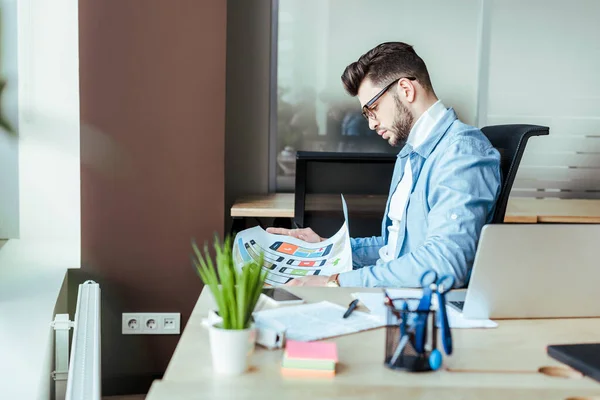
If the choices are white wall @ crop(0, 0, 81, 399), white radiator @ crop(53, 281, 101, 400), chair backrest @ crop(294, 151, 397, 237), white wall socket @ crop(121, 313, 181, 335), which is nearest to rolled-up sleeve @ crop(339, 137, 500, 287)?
white radiator @ crop(53, 281, 101, 400)

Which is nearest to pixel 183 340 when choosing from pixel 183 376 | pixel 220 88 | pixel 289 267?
pixel 183 376

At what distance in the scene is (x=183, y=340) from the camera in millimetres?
1268

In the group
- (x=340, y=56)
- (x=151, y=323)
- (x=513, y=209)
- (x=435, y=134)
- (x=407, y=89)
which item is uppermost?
(x=340, y=56)

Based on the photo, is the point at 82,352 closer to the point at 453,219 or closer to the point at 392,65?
the point at 453,219

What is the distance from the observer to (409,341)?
1163 mm

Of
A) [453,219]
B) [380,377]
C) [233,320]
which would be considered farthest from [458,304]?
[233,320]

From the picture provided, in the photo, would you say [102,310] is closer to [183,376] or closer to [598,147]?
[183,376]

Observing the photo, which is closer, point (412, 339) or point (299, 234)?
point (412, 339)

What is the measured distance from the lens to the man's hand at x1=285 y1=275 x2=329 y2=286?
1736 mm

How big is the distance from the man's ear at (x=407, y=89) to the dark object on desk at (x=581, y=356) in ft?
3.28

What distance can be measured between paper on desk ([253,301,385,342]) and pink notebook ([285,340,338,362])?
0.08 meters

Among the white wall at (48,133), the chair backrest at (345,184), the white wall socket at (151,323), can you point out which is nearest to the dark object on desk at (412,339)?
the chair backrest at (345,184)

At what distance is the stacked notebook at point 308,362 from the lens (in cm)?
112

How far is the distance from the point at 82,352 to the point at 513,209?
213 centimetres
